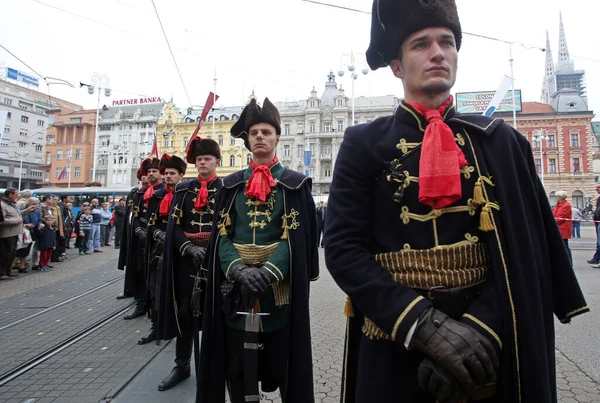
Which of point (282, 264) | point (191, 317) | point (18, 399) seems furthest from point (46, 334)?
point (282, 264)

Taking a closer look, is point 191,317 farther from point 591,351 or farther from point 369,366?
point 591,351

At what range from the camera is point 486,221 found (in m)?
1.33

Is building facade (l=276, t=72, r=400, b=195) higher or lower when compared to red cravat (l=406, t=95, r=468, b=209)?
higher

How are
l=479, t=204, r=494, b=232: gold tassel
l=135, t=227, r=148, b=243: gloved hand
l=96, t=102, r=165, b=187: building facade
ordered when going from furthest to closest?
l=96, t=102, r=165, b=187: building facade < l=135, t=227, r=148, b=243: gloved hand < l=479, t=204, r=494, b=232: gold tassel

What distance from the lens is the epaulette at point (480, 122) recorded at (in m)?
1.49

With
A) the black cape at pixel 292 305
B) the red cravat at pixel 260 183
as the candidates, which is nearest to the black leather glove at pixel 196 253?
the black cape at pixel 292 305

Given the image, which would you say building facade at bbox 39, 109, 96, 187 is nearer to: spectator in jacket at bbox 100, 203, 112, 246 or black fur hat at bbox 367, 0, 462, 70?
spectator in jacket at bbox 100, 203, 112, 246

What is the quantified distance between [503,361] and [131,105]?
73.0 meters

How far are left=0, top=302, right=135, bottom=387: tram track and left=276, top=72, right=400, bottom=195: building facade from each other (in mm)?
49767

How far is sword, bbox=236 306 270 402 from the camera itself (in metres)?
2.52

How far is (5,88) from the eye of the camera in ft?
191

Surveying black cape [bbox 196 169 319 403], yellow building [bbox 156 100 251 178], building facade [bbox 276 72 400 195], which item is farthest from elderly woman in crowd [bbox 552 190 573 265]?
yellow building [bbox 156 100 251 178]

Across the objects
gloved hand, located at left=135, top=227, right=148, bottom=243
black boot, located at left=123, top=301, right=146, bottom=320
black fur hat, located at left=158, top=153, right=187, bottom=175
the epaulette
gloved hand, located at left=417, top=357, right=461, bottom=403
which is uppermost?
black fur hat, located at left=158, top=153, right=187, bottom=175

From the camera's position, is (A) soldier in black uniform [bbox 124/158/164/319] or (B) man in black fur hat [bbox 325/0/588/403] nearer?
A: (B) man in black fur hat [bbox 325/0/588/403]
